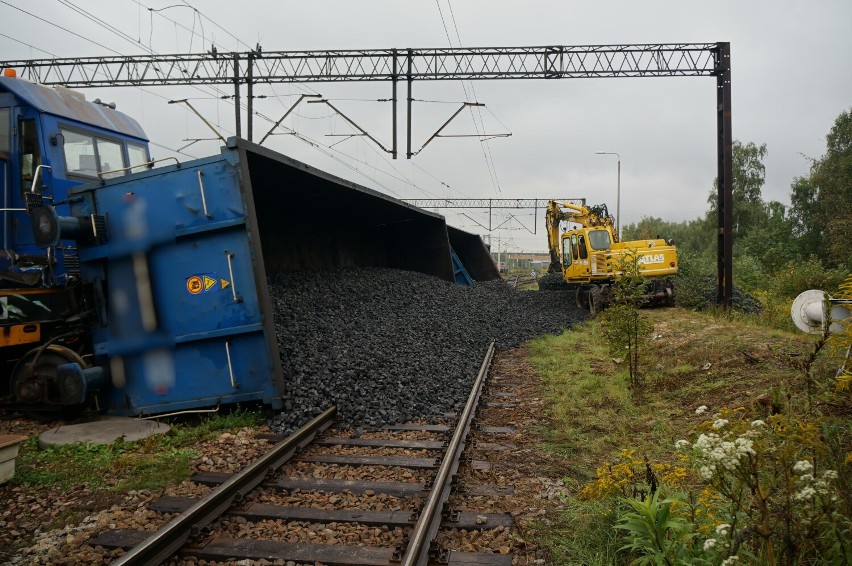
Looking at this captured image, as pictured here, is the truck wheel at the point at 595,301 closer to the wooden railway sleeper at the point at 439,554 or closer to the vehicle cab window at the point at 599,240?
the vehicle cab window at the point at 599,240

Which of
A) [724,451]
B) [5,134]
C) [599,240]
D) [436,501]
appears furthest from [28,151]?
[599,240]

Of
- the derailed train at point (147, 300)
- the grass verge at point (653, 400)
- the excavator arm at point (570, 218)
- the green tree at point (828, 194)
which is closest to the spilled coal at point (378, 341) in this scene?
the derailed train at point (147, 300)

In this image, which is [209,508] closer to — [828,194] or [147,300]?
[147,300]

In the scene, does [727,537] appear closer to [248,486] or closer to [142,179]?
[248,486]

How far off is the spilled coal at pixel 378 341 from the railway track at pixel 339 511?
886 millimetres

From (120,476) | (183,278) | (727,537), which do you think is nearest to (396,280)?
(183,278)

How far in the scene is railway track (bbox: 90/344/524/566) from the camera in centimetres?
335

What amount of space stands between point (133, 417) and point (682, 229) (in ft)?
336

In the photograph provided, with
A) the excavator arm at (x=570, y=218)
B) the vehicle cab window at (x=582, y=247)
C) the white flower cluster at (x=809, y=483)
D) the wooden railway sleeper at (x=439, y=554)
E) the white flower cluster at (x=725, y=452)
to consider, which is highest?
the excavator arm at (x=570, y=218)

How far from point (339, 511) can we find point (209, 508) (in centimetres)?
89

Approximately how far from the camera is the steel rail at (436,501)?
324 centimetres

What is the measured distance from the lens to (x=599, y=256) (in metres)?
16.8

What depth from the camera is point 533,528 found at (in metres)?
3.70

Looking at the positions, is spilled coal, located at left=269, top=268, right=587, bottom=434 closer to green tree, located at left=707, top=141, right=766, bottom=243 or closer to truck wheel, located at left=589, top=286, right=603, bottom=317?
truck wheel, located at left=589, top=286, right=603, bottom=317
